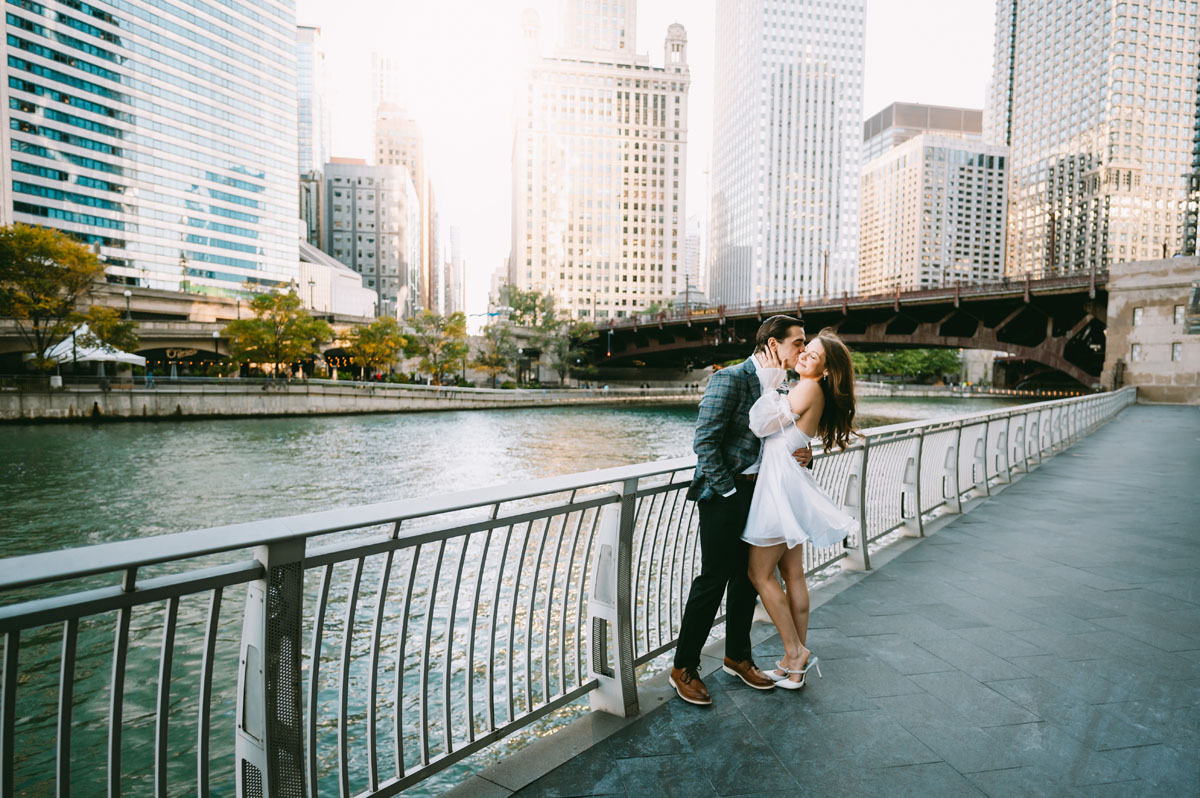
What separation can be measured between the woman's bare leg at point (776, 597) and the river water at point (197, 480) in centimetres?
284

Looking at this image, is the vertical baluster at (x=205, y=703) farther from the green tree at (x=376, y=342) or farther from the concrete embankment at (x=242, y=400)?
the green tree at (x=376, y=342)

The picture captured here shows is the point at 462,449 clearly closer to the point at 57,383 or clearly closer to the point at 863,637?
the point at 57,383

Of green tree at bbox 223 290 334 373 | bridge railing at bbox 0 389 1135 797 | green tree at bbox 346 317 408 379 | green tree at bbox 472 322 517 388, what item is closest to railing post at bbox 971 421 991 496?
bridge railing at bbox 0 389 1135 797

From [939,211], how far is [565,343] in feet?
415

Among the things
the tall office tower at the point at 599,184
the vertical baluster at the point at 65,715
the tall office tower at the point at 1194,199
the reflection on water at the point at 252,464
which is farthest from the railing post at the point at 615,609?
the tall office tower at the point at 1194,199

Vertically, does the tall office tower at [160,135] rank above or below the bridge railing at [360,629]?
above

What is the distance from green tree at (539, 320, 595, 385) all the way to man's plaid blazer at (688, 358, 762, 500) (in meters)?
69.0

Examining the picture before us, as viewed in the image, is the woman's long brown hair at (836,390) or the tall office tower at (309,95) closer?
the woman's long brown hair at (836,390)

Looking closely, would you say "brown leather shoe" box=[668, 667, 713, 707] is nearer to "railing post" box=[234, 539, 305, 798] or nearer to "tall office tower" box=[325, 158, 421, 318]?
"railing post" box=[234, 539, 305, 798]

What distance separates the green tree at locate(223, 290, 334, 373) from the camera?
2026 inches

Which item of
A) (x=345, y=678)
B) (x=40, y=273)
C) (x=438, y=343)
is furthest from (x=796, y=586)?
(x=438, y=343)

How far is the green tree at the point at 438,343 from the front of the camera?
209 ft

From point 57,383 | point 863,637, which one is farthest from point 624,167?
point 863,637

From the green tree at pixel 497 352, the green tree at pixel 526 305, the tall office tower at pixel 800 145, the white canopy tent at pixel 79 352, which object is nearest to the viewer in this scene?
the white canopy tent at pixel 79 352
